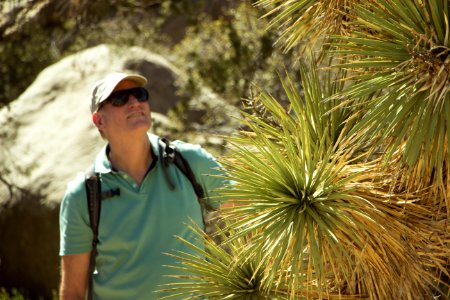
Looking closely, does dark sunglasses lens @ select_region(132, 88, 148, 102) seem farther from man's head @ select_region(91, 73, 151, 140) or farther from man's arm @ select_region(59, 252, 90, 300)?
man's arm @ select_region(59, 252, 90, 300)

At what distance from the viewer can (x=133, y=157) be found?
409 cm

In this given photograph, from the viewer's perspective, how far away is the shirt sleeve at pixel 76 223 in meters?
3.89

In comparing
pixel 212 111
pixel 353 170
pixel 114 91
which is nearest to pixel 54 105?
pixel 212 111

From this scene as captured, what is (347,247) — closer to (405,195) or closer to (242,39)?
(405,195)

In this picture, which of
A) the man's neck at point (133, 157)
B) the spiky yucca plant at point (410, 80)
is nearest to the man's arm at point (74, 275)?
the man's neck at point (133, 157)

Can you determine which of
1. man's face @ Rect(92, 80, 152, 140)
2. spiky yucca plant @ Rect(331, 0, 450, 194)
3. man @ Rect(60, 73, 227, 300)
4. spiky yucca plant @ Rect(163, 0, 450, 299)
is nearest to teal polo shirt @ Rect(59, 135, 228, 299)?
man @ Rect(60, 73, 227, 300)

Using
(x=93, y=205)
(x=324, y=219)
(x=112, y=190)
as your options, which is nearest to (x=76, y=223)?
(x=93, y=205)

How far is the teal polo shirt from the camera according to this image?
3.89m

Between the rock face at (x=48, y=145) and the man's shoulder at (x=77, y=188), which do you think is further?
the rock face at (x=48, y=145)

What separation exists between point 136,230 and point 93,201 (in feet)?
0.71

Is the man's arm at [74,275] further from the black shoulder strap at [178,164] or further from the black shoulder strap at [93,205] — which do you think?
the black shoulder strap at [178,164]

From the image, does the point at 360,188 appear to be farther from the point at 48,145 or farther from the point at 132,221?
the point at 48,145

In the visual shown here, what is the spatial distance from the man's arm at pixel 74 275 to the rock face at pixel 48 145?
3576 mm

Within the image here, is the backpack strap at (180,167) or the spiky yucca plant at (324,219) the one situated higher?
the backpack strap at (180,167)
